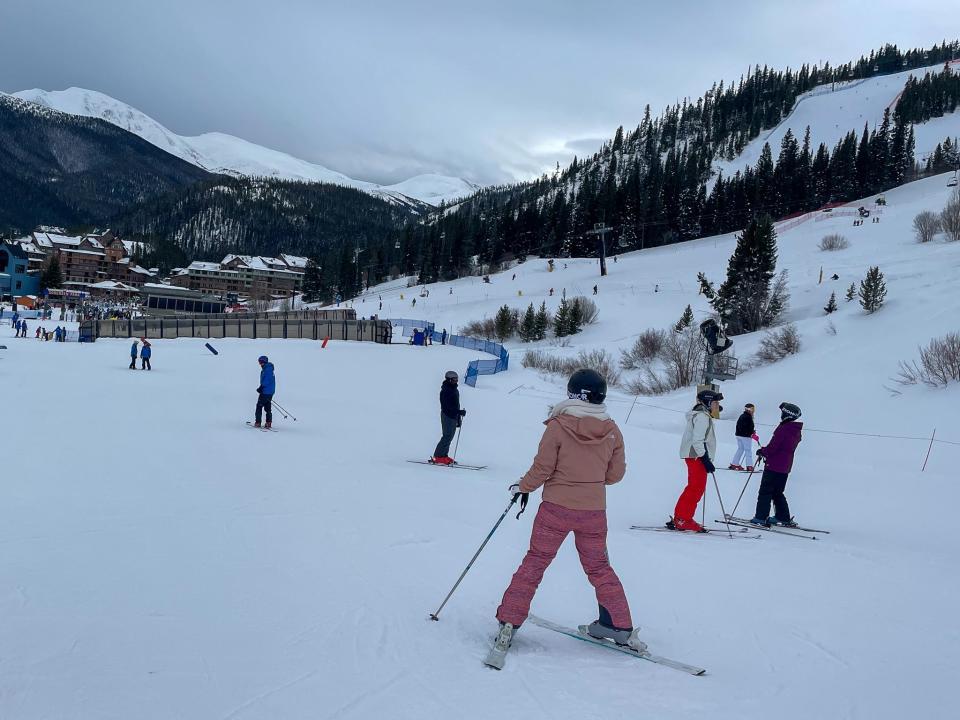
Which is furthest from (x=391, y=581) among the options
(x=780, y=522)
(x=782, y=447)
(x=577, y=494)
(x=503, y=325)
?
(x=503, y=325)

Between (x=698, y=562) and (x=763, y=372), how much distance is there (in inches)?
770

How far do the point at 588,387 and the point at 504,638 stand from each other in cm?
156

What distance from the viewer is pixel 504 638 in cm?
362

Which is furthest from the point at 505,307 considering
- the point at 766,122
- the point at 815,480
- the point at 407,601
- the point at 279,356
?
the point at 766,122

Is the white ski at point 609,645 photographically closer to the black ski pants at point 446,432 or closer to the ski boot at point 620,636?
the ski boot at point 620,636

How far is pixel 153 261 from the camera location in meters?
128

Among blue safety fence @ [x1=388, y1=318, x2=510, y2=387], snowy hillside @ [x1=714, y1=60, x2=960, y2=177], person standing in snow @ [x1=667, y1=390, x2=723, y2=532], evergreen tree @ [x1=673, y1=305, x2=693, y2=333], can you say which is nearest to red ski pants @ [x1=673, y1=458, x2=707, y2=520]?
person standing in snow @ [x1=667, y1=390, x2=723, y2=532]

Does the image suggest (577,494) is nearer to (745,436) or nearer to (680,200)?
(745,436)

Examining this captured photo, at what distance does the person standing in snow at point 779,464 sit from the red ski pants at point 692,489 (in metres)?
0.98

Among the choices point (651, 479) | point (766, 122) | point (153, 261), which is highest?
point (766, 122)

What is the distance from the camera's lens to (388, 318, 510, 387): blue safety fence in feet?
88.6

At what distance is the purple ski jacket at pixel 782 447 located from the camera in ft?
24.0

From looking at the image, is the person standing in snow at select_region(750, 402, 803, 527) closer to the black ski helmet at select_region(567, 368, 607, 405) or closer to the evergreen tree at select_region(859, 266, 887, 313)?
the black ski helmet at select_region(567, 368, 607, 405)

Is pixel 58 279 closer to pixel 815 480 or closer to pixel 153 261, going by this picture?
pixel 153 261
